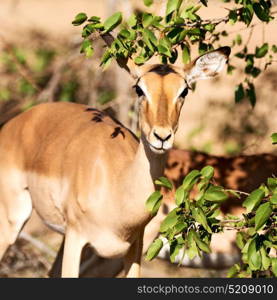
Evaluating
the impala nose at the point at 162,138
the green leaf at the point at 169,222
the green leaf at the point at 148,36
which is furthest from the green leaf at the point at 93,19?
the green leaf at the point at 169,222

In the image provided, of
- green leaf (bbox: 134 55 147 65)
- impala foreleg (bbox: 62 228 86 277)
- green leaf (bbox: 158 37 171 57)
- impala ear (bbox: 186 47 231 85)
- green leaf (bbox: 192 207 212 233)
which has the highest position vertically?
green leaf (bbox: 158 37 171 57)

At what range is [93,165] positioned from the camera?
608 centimetres

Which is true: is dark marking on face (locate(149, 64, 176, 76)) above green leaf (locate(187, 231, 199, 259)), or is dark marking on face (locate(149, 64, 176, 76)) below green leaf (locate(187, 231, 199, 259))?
above

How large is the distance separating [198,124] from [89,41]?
6226 millimetres

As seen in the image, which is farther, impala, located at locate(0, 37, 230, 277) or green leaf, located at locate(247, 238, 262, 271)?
impala, located at locate(0, 37, 230, 277)

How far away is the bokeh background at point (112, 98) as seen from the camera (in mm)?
9062

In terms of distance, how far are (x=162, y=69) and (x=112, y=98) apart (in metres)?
4.87

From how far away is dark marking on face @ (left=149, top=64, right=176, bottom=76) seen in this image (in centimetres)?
546

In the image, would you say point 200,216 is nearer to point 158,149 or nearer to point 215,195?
point 215,195

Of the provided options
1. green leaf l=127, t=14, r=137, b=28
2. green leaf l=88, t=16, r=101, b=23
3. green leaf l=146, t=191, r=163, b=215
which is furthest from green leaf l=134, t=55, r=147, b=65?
green leaf l=146, t=191, r=163, b=215

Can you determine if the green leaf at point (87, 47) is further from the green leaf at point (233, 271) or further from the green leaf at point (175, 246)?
the green leaf at point (233, 271)

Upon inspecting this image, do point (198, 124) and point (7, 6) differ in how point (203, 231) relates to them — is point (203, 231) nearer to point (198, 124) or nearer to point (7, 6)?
point (198, 124)

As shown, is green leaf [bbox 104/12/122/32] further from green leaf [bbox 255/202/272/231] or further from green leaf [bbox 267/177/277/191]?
green leaf [bbox 255/202/272/231]
